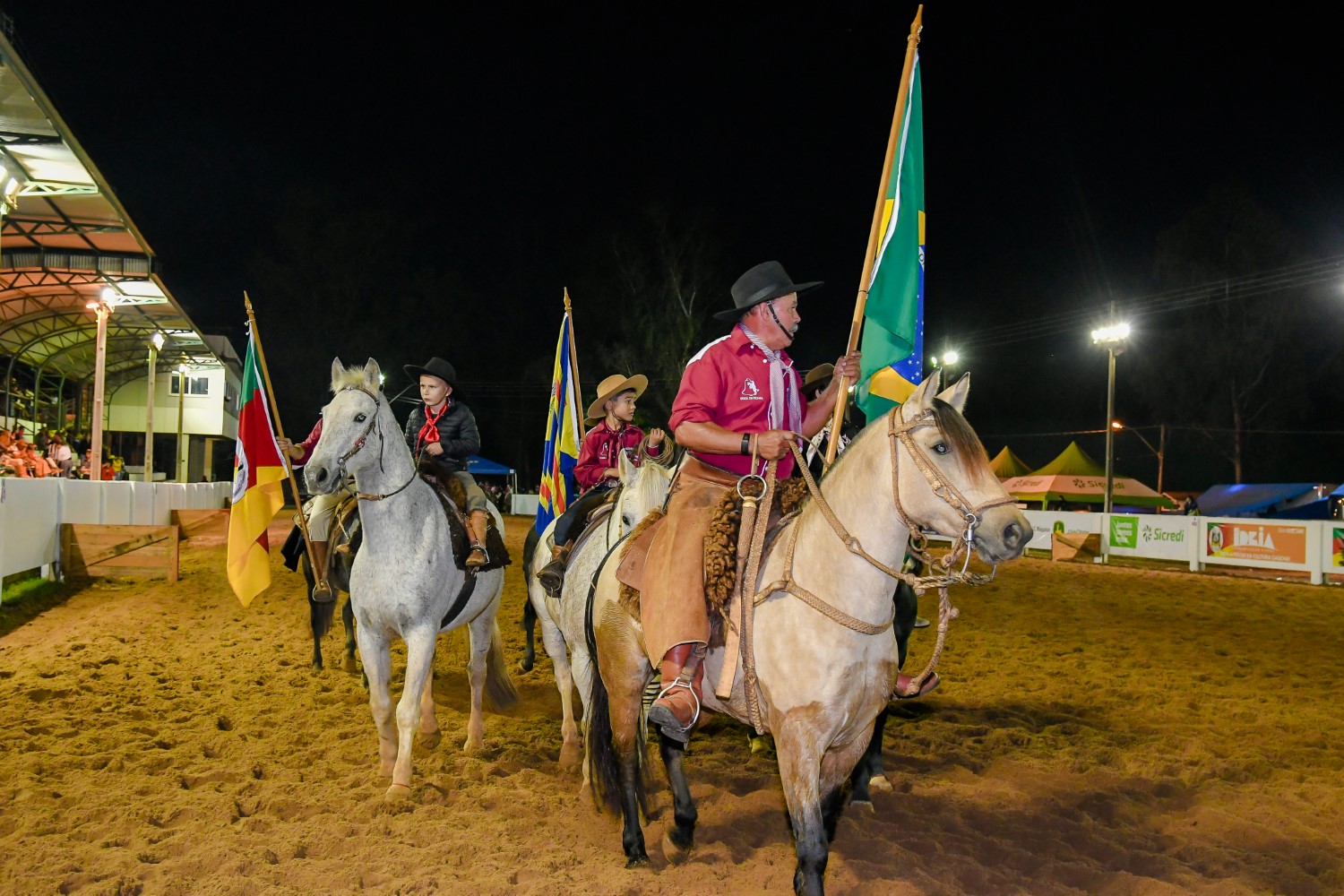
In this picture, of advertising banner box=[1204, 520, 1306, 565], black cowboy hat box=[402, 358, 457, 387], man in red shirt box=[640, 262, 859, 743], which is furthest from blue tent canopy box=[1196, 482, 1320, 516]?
man in red shirt box=[640, 262, 859, 743]

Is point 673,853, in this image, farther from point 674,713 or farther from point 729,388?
point 729,388

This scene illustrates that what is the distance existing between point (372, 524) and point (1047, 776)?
4534mm

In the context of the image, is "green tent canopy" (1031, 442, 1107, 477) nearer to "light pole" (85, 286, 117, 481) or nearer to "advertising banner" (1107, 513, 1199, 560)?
"advertising banner" (1107, 513, 1199, 560)

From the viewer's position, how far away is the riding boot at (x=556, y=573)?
5723mm

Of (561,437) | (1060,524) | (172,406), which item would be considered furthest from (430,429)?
(172,406)

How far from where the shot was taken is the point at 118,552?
Result: 13.5m

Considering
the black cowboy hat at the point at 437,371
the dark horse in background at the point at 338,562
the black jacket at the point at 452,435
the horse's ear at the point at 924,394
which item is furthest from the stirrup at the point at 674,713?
the black cowboy hat at the point at 437,371

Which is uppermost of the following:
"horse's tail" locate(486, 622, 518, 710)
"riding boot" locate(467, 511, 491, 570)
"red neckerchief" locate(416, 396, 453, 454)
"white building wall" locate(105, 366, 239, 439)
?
"white building wall" locate(105, 366, 239, 439)

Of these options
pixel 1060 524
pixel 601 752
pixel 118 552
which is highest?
pixel 1060 524

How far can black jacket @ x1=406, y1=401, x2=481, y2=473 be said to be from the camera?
636 centimetres

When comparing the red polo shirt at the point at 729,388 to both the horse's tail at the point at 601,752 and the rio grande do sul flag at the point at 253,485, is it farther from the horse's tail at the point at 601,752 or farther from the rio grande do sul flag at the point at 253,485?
the rio grande do sul flag at the point at 253,485

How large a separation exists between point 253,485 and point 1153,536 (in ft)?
61.1

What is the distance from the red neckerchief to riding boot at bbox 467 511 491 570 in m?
0.73

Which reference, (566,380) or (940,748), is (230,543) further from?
(940,748)
